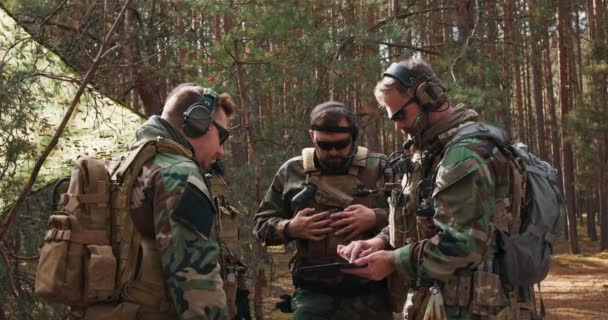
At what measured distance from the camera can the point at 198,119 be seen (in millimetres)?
3209

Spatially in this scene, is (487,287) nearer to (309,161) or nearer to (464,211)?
(464,211)

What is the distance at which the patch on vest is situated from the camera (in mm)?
2887

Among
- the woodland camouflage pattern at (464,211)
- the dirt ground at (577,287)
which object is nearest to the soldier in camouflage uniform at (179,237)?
the woodland camouflage pattern at (464,211)

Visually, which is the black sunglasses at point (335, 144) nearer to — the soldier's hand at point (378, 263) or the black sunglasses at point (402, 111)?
the black sunglasses at point (402, 111)

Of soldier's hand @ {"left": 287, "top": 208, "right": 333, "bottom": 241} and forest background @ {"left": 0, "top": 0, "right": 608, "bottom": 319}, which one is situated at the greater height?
forest background @ {"left": 0, "top": 0, "right": 608, "bottom": 319}

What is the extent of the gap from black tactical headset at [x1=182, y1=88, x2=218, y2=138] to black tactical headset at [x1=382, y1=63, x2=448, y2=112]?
3.16ft

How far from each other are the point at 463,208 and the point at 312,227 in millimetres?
1445

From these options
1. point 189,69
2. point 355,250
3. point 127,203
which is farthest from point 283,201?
point 189,69

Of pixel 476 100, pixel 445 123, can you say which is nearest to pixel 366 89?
pixel 476 100

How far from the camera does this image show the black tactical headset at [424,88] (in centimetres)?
357

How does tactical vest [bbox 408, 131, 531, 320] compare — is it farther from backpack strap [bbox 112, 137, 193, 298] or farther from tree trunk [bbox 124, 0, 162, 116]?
Result: tree trunk [bbox 124, 0, 162, 116]

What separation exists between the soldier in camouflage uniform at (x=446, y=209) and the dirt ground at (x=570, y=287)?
5.47m

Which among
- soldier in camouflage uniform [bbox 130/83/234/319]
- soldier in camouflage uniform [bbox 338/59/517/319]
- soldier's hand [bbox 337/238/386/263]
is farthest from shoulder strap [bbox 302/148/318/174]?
soldier in camouflage uniform [bbox 130/83/234/319]

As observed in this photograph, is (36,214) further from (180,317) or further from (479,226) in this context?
(479,226)
